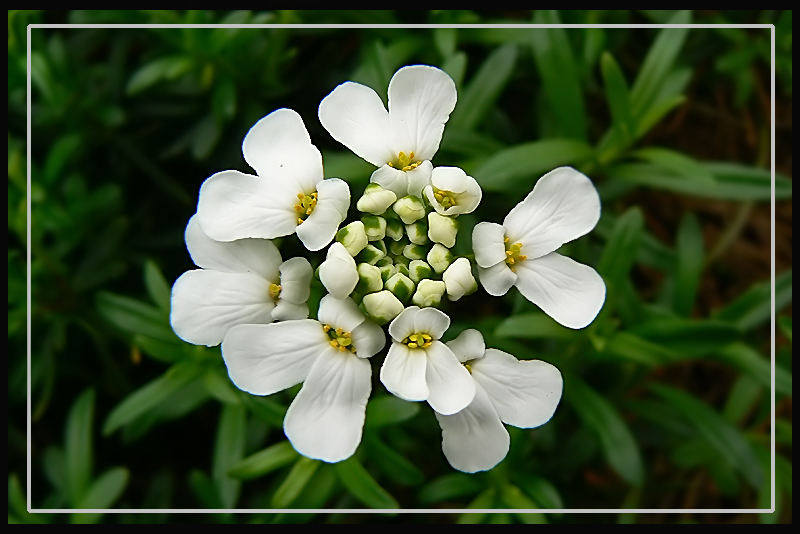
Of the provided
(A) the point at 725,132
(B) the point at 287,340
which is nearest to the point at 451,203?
(B) the point at 287,340

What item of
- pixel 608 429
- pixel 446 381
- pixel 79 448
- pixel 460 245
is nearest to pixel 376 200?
pixel 446 381

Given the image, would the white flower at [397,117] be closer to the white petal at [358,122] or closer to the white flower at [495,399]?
the white petal at [358,122]

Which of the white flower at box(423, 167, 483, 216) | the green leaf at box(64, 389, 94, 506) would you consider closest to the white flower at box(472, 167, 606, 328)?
the white flower at box(423, 167, 483, 216)

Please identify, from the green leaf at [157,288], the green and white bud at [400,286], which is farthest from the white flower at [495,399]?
the green leaf at [157,288]

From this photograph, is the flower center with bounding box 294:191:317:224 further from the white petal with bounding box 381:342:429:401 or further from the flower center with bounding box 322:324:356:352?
the white petal with bounding box 381:342:429:401

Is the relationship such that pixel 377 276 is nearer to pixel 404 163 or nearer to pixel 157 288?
pixel 404 163

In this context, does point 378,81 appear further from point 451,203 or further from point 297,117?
point 451,203
